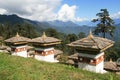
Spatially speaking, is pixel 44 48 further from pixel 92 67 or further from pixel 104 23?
pixel 104 23

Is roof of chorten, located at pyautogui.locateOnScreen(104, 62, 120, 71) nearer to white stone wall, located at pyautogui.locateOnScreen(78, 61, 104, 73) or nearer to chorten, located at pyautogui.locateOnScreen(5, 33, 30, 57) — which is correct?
chorten, located at pyautogui.locateOnScreen(5, 33, 30, 57)

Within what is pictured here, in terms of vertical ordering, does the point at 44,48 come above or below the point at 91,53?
above

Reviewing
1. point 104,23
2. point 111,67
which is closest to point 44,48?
point 111,67

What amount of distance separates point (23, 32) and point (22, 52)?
5800cm

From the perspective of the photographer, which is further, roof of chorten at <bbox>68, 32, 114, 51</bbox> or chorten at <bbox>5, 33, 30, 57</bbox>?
chorten at <bbox>5, 33, 30, 57</bbox>

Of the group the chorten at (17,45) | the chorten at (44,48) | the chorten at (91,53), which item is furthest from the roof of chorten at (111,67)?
the chorten at (91,53)

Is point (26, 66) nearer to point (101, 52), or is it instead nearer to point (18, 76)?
point (18, 76)

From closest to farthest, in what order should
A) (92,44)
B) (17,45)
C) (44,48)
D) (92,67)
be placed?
(92,44) < (92,67) < (44,48) < (17,45)

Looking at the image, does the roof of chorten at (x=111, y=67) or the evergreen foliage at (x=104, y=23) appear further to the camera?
the evergreen foliage at (x=104, y=23)

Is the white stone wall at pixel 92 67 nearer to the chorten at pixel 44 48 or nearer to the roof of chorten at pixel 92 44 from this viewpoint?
the roof of chorten at pixel 92 44

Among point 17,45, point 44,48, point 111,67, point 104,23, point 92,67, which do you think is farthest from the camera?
point 104,23

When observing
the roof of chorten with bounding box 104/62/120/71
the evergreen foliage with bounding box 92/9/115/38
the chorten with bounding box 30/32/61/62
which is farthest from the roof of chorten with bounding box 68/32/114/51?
→ the evergreen foliage with bounding box 92/9/115/38

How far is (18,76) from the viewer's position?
1065 cm

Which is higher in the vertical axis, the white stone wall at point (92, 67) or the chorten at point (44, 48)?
the chorten at point (44, 48)
